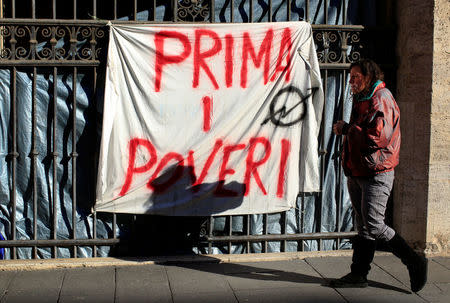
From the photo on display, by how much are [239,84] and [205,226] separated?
1.33m

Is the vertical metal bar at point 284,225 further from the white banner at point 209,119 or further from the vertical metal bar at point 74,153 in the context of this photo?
the vertical metal bar at point 74,153

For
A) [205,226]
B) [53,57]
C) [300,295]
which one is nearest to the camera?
[300,295]

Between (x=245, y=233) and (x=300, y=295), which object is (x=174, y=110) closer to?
(x=245, y=233)

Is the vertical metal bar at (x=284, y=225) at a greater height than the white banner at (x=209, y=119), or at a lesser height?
lesser

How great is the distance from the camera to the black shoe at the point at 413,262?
16.3ft

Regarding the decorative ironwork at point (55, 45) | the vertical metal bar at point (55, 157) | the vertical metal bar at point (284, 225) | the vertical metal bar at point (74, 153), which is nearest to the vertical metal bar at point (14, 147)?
the decorative ironwork at point (55, 45)

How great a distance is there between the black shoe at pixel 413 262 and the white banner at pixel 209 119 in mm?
1103

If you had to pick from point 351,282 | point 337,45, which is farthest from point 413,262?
point 337,45

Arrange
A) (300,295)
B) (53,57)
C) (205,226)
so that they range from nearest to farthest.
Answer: (300,295) → (53,57) → (205,226)

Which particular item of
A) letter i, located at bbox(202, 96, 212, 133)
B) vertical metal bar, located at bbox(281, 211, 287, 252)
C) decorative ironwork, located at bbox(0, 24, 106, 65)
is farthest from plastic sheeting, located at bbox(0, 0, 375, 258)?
letter i, located at bbox(202, 96, 212, 133)

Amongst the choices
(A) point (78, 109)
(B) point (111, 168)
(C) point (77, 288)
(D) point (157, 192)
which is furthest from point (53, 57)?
(C) point (77, 288)

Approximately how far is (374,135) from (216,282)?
1719 millimetres

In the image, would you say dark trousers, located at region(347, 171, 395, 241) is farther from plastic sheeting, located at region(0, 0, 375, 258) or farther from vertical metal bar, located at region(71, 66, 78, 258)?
vertical metal bar, located at region(71, 66, 78, 258)

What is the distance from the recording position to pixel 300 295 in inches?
197
